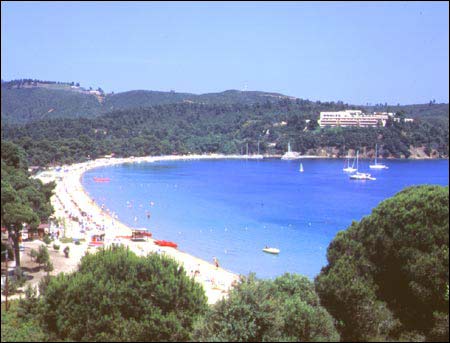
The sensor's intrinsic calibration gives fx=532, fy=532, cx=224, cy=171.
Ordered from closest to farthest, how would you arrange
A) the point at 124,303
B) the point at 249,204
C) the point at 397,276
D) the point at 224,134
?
1. the point at 124,303
2. the point at 397,276
3. the point at 249,204
4. the point at 224,134

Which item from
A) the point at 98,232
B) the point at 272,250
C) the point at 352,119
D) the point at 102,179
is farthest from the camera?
the point at 352,119

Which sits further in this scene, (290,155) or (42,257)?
(290,155)

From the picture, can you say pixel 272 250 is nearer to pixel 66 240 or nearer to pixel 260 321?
pixel 66 240

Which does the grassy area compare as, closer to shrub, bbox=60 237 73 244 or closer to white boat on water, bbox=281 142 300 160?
shrub, bbox=60 237 73 244

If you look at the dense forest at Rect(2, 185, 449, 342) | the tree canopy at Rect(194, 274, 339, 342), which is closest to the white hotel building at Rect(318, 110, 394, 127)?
the dense forest at Rect(2, 185, 449, 342)

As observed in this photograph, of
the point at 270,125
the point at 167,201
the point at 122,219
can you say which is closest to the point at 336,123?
the point at 270,125

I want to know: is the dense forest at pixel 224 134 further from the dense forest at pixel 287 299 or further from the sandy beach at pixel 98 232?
the dense forest at pixel 287 299

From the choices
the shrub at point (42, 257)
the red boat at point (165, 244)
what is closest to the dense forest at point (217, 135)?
the red boat at point (165, 244)

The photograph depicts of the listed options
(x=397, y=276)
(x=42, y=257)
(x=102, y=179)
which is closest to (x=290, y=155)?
(x=102, y=179)
